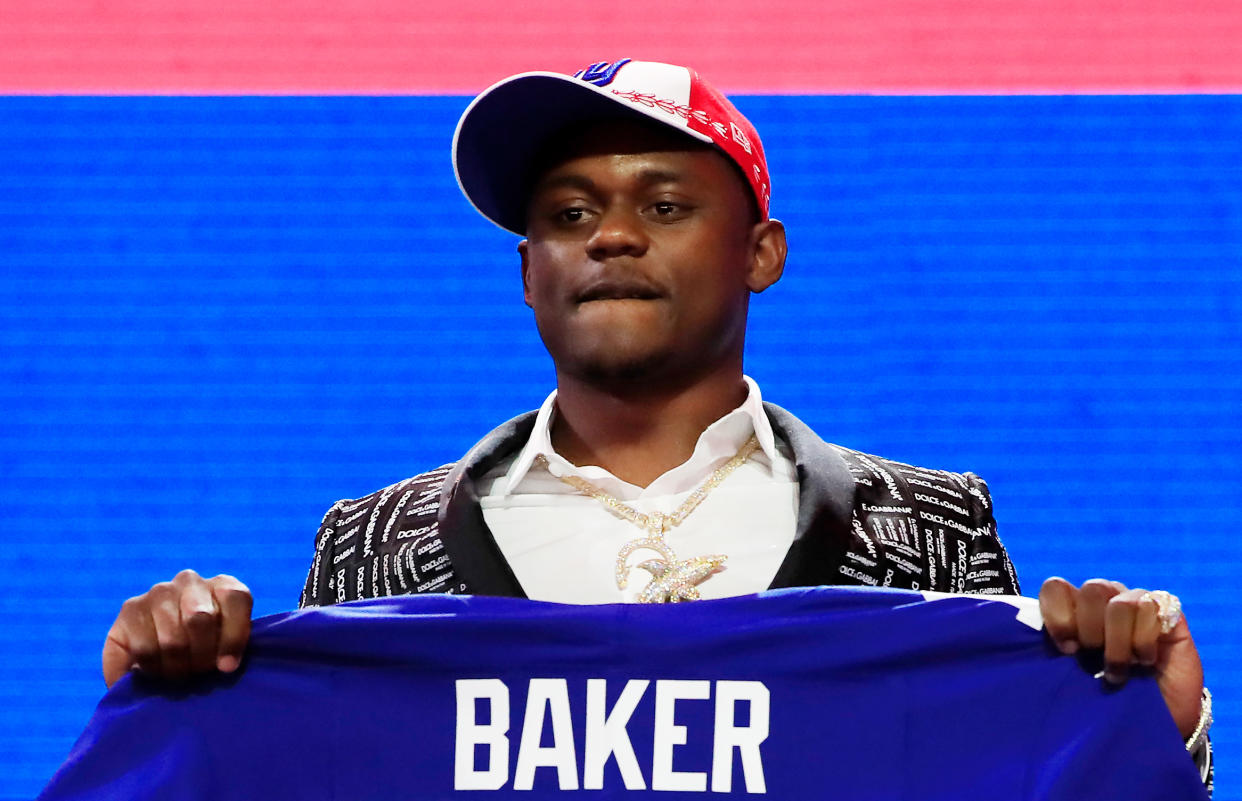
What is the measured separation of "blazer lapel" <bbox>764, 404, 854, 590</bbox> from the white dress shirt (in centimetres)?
3

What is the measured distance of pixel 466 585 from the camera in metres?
1.26

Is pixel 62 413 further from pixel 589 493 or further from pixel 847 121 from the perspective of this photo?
pixel 847 121

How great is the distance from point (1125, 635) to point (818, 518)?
0.94 feet

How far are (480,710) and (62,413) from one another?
3.35 feet

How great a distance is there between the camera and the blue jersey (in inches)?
43.6

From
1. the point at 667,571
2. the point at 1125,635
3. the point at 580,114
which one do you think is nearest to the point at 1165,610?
the point at 1125,635

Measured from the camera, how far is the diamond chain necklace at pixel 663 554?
125 centimetres

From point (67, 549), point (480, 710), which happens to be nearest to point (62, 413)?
point (67, 549)

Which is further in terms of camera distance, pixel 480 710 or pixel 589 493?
pixel 589 493

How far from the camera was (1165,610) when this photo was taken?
106cm

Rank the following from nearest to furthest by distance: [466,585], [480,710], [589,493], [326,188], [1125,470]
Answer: [480,710] → [466,585] → [589,493] → [1125,470] → [326,188]

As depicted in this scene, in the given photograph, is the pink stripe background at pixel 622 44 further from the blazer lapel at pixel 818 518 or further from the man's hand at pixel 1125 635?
the man's hand at pixel 1125 635

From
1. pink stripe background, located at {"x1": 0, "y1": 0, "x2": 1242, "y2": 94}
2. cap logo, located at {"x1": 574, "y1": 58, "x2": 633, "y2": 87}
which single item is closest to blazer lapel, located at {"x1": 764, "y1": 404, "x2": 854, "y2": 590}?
cap logo, located at {"x1": 574, "y1": 58, "x2": 633, "y2": 87}

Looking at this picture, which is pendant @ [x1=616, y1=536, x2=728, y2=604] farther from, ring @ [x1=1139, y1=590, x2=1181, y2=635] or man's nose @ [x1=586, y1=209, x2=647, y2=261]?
ring @ [x1=1139, y1=590, x2=1181, y2=635]
